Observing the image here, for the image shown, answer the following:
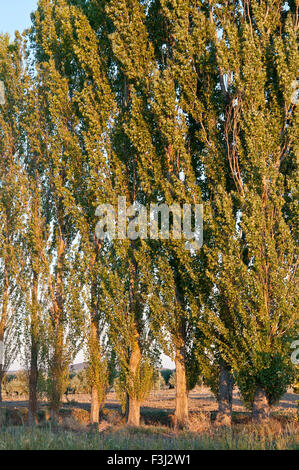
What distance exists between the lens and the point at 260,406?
368 inches

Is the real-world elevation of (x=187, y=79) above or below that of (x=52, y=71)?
below

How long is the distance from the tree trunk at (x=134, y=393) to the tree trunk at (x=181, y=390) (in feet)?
3.62

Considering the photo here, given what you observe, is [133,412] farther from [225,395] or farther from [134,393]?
[225,395]

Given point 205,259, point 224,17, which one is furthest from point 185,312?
point 224,17

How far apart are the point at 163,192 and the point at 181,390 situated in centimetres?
480

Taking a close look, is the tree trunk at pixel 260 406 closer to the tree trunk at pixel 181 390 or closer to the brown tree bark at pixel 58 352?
the tree trunk at pixel 181 390

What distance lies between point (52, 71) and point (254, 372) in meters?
10.1

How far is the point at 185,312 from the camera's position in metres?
10.7

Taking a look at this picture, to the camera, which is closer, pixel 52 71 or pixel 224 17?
pixel 224 17

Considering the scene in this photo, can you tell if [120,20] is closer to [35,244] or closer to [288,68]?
[288,68]

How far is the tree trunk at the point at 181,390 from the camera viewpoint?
35.7ft

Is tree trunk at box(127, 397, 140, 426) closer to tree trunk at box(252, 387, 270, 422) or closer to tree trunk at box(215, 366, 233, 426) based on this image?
tree trunk at box(215, 366, 233, 426)

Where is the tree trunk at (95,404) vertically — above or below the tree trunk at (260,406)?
below

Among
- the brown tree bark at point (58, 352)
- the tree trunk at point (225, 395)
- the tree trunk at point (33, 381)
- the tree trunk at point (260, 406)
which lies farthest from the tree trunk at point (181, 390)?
the tree trunk at point (33, 381)
